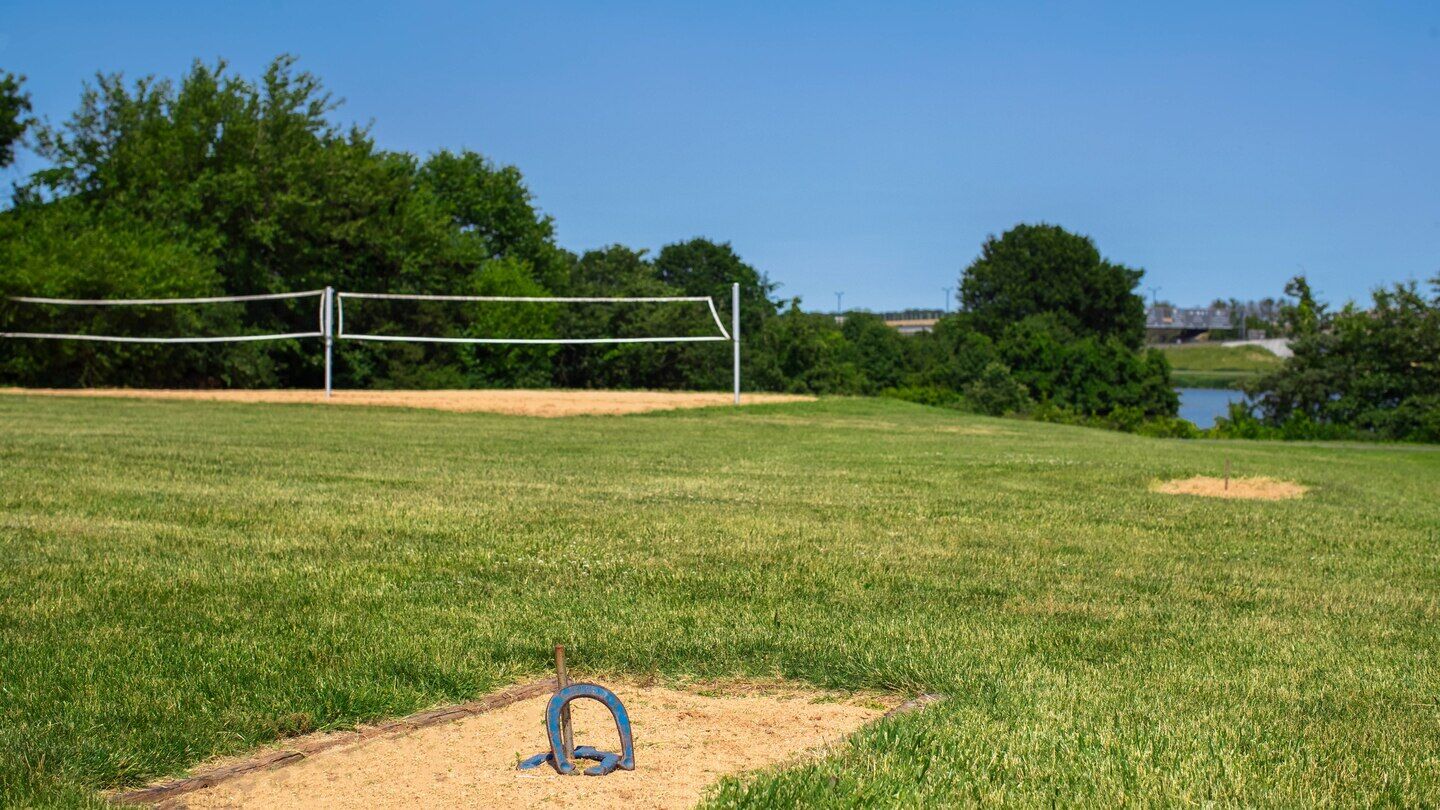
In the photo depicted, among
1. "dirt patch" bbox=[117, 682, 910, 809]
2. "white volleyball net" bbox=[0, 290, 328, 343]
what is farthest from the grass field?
"dirt patch" bbox=[117, 682, 910, 809]

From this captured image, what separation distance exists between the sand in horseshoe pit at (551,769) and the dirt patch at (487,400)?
53.7ft

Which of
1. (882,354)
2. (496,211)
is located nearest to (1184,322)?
(882,354)

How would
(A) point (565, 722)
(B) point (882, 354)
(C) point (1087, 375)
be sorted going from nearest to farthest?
(A) point (565, 722) < (C) point (1087, 375) < (B) point (882, 354)

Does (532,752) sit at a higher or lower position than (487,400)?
lower

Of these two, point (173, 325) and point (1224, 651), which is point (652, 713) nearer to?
point (1224, 651)

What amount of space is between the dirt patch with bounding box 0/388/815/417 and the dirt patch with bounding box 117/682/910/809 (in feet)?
53.5

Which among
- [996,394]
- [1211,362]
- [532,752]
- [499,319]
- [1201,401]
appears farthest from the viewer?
[1211,362]

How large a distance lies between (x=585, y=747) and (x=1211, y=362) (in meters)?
91.7

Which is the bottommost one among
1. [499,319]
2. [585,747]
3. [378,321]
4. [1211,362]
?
[585,747]

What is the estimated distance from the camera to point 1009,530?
342 inches

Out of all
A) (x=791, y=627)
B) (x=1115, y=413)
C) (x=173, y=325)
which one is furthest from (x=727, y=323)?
(x=791, y=627)

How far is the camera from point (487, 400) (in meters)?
22.8

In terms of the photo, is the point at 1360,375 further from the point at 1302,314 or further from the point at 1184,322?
the point at 1184,322

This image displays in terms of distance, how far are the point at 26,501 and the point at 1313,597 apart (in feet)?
25.7
